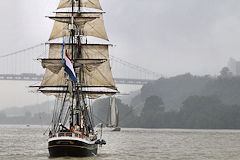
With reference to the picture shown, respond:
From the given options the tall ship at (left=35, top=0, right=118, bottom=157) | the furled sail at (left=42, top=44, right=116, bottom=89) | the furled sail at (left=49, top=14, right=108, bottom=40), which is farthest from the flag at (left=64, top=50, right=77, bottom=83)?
the furled sail at (left=49, top=14, right=108, bottom=40)

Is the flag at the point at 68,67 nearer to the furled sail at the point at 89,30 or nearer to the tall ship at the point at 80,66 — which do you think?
the tall ship at the point at 80,66

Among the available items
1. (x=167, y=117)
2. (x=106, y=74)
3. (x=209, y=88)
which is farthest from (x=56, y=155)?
(x=209, y=88)

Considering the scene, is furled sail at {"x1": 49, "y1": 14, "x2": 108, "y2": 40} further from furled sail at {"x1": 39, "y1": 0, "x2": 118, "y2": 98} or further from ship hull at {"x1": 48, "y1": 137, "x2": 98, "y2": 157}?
ship hull at {"x1": 48, "y1": 137, "x2": 98, "y2": 157}

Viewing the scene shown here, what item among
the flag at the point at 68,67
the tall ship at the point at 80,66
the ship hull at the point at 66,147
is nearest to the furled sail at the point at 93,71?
the tall ship at the point at 80,66

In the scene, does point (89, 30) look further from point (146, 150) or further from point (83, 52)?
point (146, 150)

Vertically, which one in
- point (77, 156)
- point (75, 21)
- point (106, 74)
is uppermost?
point (75, 21)

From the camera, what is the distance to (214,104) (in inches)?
6196

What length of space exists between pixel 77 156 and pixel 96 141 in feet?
18.2

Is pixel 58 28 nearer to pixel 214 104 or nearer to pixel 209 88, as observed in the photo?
pixel 214 104

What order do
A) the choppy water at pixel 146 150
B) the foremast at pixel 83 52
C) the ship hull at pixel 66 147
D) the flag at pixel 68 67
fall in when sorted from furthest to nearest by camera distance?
the foremast at pixel 83 52
the choppy water at pixel 146 150
the flag at pixel 68 67
the ship hull at pixel 66 147

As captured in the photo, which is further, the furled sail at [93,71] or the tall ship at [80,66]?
the furled sail at [93,71]

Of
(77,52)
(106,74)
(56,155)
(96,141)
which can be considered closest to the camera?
(56,155)

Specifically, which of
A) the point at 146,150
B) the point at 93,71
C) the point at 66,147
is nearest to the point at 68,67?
the point at 66,147

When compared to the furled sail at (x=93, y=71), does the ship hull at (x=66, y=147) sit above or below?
below
